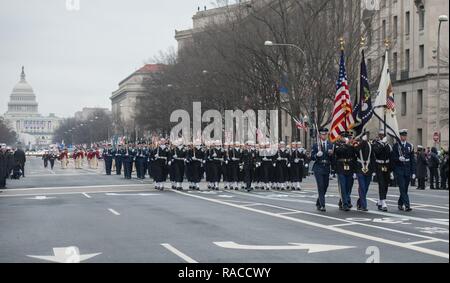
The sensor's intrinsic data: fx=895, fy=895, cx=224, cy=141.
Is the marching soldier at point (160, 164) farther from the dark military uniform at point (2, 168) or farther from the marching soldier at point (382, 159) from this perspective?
the marching soldier at point (382, 159)

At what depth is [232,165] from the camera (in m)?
34.4

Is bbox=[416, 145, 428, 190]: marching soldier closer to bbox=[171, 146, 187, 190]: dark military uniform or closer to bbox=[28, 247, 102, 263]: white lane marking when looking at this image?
bbox=[171, 146, 187, 190]: dark military uniform

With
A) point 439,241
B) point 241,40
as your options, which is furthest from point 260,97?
point 439,241

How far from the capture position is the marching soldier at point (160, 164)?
34.0 m

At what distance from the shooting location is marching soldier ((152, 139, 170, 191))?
34000 millimetres

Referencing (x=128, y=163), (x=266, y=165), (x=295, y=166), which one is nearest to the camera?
(x=295, y=166)

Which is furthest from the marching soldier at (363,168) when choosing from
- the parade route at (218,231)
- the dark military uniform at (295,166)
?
the dark military uniform at (295,166)

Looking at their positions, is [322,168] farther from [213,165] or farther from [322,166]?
[213,165]

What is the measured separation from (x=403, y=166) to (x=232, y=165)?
1353 cm

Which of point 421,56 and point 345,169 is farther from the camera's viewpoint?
point 421,56

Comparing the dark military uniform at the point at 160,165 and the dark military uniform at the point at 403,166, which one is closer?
the dark military uniform at the point at 403,166

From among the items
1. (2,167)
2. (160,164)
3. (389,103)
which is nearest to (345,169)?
(389,103)
